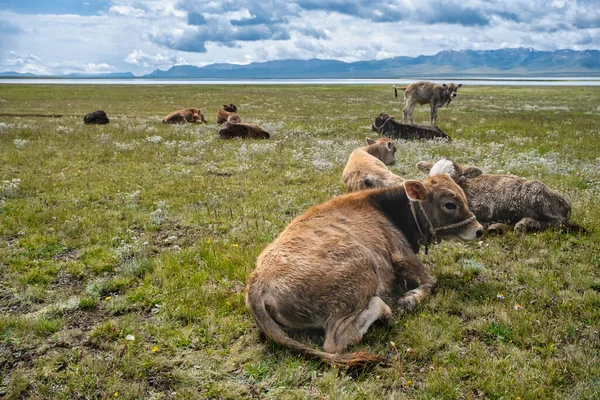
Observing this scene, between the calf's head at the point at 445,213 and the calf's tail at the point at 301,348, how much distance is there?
263cm

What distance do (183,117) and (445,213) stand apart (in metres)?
26.2

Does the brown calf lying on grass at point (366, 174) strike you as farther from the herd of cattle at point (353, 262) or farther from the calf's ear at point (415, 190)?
the calf's ear at point (415, 190)

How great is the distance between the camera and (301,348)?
15.7 ft

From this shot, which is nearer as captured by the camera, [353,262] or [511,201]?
[353,262]

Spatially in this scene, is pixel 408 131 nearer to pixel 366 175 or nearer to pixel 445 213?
pixel 366 175

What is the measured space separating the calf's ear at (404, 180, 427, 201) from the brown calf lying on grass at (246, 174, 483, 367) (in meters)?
0.02

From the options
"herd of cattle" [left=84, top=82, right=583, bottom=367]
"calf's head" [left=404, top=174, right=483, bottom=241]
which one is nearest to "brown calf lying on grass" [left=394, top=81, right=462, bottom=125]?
"herd of cattle" [left=84, top=82, right=583, bottom=367]

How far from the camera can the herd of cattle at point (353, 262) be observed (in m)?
5.02

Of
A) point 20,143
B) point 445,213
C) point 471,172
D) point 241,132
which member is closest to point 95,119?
point 20,143

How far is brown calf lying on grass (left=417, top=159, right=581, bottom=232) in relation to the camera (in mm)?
9062

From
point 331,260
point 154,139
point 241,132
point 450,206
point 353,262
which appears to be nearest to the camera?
point 331,260

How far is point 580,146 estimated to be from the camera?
19.8 meters

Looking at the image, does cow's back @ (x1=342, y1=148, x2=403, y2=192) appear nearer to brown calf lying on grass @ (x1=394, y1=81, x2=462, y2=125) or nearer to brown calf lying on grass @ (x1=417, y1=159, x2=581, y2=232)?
brown calf lying on grass @ (x1=417, y1=159, x2=581, y2=232)

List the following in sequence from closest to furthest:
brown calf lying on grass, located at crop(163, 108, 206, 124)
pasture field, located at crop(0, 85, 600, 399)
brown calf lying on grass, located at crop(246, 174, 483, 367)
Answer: pasture field, located at crop(0, 85, 600, 399) < brown calf lying on grass, located at crop(246, 174, 483, 367) < brown calf lying on grass, located at crop(163, 108, 206, 124)
